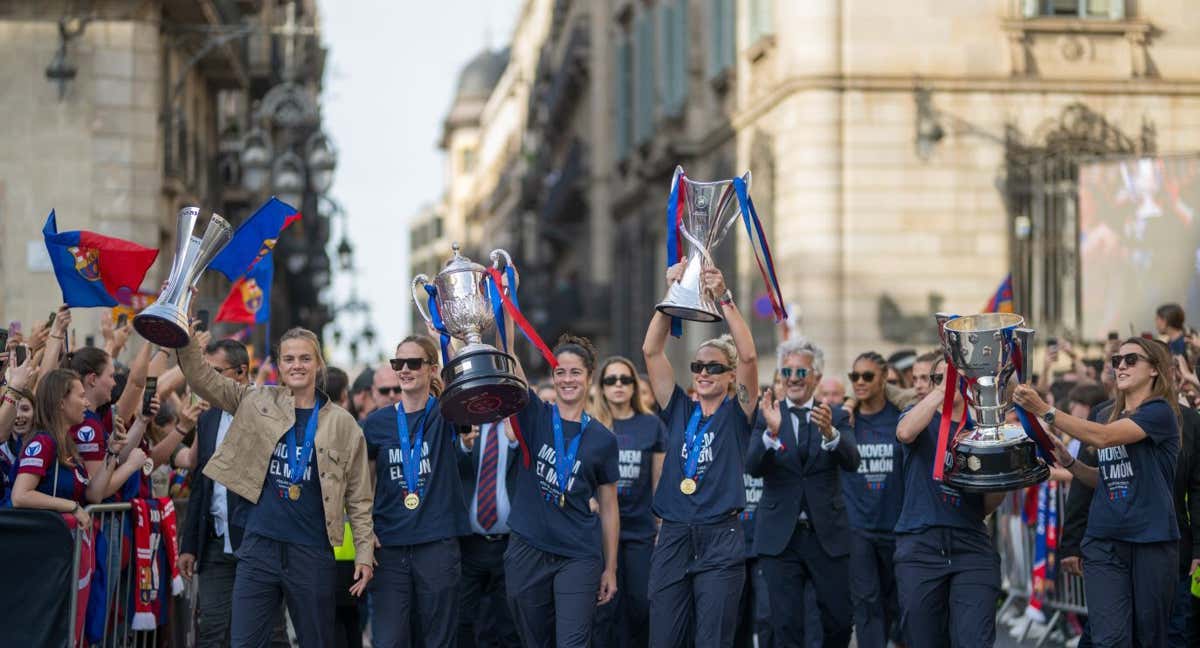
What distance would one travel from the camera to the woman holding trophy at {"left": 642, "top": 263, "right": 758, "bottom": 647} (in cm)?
882

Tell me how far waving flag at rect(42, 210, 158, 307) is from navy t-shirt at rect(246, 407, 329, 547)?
5.14 ft

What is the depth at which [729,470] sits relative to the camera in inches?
354

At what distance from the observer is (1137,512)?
8883 mm

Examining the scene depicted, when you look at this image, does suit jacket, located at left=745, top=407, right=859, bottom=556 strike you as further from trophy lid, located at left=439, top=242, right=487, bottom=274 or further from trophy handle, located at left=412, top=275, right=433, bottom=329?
trophy lid, located at left=439, top=242, right=487, bottom=274

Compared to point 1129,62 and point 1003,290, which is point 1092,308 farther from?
point 1129,62

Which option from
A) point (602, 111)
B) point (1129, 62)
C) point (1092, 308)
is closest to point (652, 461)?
point (1092, 308)

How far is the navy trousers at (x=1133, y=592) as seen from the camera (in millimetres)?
8828

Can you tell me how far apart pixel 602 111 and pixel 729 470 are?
33.7 m

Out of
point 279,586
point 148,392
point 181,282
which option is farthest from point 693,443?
point 148,392

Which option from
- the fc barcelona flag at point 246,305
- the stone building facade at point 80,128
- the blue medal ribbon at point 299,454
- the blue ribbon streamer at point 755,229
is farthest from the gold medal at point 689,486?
the stone building facade at point 80,128

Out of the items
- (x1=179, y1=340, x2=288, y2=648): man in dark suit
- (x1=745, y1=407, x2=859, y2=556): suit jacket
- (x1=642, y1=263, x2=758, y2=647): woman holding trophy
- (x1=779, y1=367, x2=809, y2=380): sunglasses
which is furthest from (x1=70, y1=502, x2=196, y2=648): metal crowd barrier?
(x1=779, y1=367, x2=809, y2=380): sunglasses

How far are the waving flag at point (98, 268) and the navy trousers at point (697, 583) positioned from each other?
3.12 metres

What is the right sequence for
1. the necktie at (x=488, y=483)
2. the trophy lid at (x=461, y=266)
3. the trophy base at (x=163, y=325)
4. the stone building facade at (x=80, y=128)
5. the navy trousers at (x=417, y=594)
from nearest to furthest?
the trophy base at (x=163, y=325) < the trophy lid at (x=461, y=266) < the navy trousers at (x=417, y=594) < the necktie at (x=488, y=483) < the stone building facade at (x=80, y=128)

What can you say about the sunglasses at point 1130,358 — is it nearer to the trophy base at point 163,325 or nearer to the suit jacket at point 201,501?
the trophy base at point 163,325
